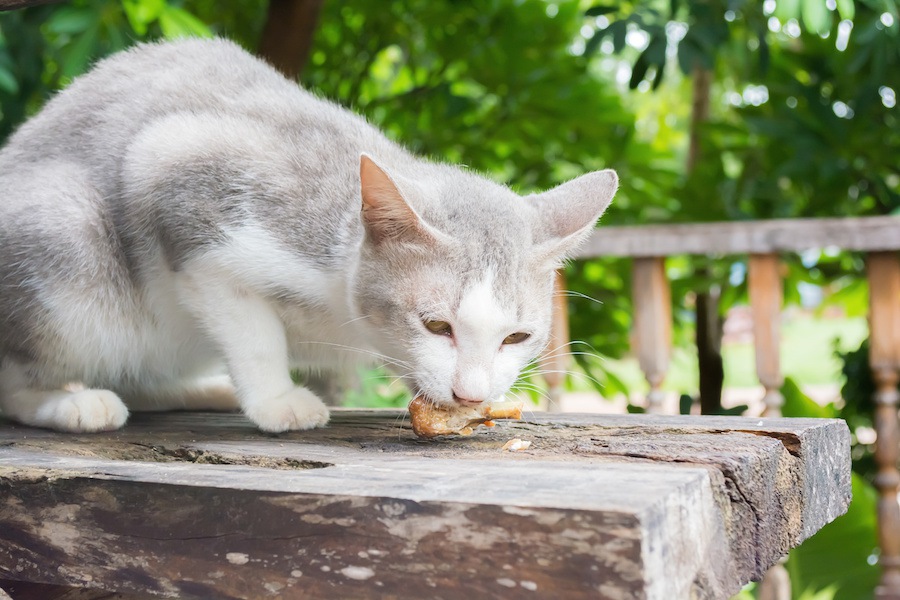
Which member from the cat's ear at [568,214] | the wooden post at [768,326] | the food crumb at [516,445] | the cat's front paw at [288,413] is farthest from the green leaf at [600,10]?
the food crumb at [516,445]

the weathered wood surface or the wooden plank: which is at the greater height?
the wooden plank

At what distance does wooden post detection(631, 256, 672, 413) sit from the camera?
2.84 m

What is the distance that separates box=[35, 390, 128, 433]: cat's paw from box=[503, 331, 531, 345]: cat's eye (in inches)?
28.0

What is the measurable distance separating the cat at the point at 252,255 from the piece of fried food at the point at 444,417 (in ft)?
0.07

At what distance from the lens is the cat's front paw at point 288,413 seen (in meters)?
1.57

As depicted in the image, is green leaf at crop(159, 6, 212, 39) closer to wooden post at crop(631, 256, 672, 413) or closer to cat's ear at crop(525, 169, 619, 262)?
cat's ear at crop(525, 169, 619, 262)

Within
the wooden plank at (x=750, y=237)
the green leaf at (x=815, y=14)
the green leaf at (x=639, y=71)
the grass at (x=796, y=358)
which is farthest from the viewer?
the grass at (x=796, y=358)

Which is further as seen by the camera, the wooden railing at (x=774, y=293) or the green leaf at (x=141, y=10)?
the wooden railing at (x=774, y=293)

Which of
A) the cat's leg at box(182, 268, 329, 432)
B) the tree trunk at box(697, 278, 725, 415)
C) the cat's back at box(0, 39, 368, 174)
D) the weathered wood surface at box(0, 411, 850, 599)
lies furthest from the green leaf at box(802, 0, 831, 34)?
the tree trunk at box(697, 278, 725, 415)

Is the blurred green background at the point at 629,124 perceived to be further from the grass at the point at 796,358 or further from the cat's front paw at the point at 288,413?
the grass at the point at 796,358

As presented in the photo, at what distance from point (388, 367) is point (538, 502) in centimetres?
73

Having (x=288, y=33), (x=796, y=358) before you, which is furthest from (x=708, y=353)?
(x=796, y=358)

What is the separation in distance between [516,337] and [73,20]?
5.17 feet

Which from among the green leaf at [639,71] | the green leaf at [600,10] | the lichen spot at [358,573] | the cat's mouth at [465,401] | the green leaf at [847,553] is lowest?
the green leaf at [847,553]
